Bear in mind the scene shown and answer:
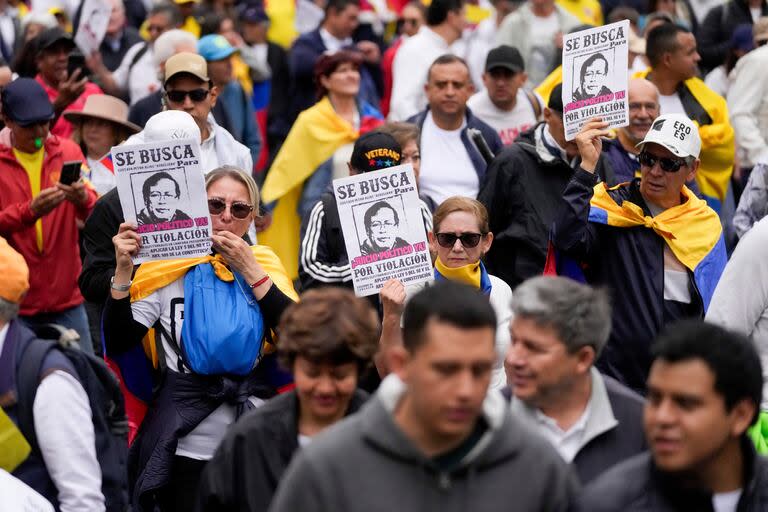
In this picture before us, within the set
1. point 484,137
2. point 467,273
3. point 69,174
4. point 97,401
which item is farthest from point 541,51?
point 97,401

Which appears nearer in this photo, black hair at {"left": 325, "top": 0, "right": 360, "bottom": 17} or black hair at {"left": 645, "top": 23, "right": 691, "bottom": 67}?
black hair at {"left": 645, "top": 23, "right": 691, "bottom": 67}

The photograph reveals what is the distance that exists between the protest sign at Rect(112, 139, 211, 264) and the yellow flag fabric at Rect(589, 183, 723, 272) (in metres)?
1.91

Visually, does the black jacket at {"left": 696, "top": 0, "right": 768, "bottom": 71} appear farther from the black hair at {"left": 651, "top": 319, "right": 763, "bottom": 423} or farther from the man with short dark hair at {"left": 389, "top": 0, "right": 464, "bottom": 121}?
the black hair at {"left": 651, "top": 319, "right": 763, "bottom": 423}

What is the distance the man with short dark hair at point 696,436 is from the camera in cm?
455

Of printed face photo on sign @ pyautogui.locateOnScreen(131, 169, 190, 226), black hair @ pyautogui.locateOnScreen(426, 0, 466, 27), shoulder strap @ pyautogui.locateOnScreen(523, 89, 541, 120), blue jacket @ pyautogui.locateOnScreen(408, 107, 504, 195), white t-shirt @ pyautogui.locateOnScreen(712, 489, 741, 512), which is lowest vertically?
white t-shirt @ pyautogui.locateOnScreen(712, 489, 741, 512)

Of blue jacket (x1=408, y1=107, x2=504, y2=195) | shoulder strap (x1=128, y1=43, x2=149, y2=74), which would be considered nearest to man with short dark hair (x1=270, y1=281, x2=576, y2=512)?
blue jacket (x1=408, y1=107, x2=504, y2=195)

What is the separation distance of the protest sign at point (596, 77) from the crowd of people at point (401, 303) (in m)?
0.03

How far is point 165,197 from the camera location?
22.9ft

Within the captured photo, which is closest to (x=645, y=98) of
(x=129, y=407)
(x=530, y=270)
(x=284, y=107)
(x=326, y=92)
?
(x=530, y=270)

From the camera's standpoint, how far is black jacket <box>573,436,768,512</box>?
14.7ft

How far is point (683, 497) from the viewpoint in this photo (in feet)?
15.1

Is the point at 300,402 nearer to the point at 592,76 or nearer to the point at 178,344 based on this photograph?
the point at 178,344

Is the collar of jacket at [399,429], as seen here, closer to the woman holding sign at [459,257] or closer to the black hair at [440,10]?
the woman holding sign at [459,257]

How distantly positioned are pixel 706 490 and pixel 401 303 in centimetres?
273
